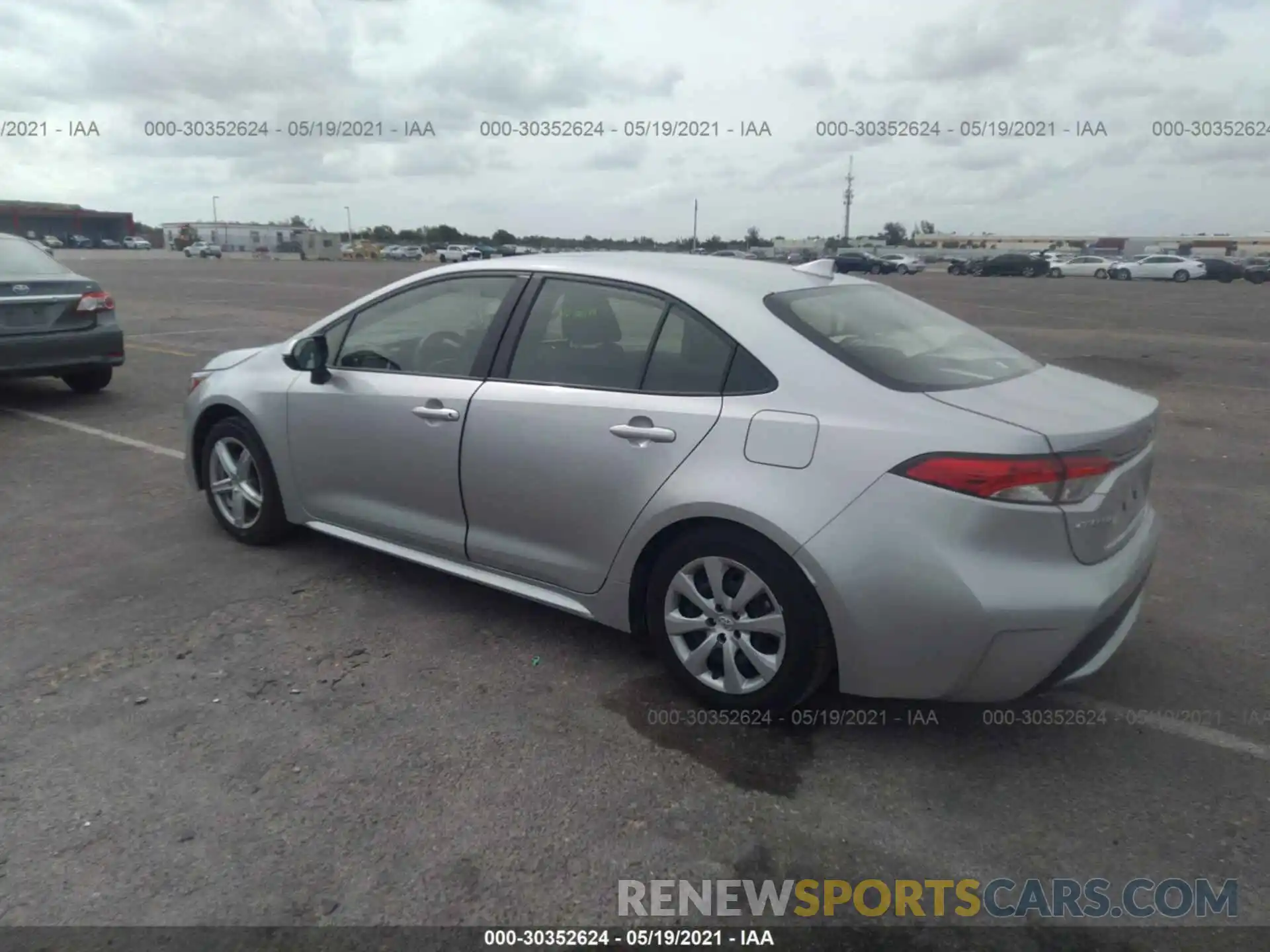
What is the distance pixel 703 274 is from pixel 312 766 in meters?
2.25

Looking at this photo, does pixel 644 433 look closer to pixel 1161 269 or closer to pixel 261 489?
pixel 261 489

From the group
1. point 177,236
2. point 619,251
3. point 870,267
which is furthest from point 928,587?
point 177,236

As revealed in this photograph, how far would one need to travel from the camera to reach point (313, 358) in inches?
174

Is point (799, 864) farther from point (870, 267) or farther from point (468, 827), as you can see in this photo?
point (870, 267)

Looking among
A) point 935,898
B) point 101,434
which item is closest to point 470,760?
point 935,898

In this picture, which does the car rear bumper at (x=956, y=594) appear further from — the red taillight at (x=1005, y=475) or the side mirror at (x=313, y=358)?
the side mirror at (x=313, y=358)

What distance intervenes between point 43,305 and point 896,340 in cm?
735

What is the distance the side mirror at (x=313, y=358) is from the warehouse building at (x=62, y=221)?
313 ft

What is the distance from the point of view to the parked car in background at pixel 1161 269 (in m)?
46.2

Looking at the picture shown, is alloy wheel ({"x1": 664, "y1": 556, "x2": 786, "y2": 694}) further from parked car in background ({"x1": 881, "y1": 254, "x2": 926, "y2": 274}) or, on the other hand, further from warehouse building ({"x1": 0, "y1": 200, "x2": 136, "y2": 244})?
warehouse building ({"x1": 0, "y1": 200, "x2": 136, "y2": 244})

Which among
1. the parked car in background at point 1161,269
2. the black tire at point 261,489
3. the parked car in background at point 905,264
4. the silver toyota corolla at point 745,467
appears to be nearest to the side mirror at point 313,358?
the silver toyota corolla at point 745,467

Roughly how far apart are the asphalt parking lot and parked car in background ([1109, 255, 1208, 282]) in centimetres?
4814

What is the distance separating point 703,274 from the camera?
3.72m

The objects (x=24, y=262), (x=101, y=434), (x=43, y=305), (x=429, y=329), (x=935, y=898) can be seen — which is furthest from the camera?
(x=24, y=262)
